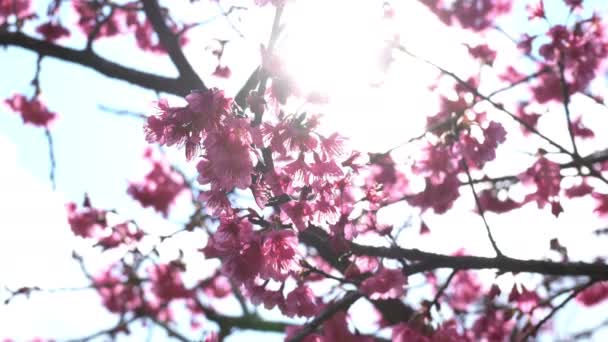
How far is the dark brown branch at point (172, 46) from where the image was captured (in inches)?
146

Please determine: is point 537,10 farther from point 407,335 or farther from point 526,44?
point 407,335

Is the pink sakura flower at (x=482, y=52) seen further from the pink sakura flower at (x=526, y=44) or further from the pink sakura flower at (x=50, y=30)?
the pink sakura flower at (x=50, y=30)

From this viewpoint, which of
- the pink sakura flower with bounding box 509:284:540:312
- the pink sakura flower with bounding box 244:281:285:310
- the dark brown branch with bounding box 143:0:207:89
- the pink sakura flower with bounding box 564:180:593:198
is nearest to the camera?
the pink sakura flower with bounding box 244:281:285:310

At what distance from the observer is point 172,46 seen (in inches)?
148

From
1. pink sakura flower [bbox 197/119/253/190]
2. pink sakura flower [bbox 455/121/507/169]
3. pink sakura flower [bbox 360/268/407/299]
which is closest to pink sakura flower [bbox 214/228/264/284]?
pink sakura flower [bbox 197/119/253/190]

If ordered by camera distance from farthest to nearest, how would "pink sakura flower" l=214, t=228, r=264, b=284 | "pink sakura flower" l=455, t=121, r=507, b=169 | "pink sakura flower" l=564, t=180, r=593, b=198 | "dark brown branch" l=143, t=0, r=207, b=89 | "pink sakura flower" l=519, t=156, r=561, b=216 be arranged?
"pink sakura flower" l=564, t=180, r=593, b=198, "dark brown branch" l=143, t=0, r=207, b=89, "pink sakura flower" l=519, t=156, r=561, b=216, "pink sakura flower" l=455, t=121, r=507, b=169, "pink sakura flower" l=214, t=228, r=264, b=284

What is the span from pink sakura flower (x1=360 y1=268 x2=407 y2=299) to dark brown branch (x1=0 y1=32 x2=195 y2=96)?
6.85 feet

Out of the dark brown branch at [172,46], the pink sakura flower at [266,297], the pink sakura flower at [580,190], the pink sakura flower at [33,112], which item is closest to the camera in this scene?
the pink sakura flower at [266,297]

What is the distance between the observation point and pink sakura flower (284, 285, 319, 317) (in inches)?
96.0

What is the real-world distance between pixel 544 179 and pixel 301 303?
5.76ft

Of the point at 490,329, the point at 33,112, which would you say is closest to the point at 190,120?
the point at 490,329

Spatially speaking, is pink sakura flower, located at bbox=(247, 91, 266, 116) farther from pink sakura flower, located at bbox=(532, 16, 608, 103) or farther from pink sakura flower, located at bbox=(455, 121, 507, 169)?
pink sakura flower, located at bbox=(532, 16, 608, 103)

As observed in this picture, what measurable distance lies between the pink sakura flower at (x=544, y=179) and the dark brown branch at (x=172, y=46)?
2172 mm

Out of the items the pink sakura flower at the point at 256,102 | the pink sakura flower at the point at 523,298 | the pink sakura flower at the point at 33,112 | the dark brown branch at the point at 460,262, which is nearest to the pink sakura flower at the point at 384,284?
the dark brown branch at the point at 460,262
